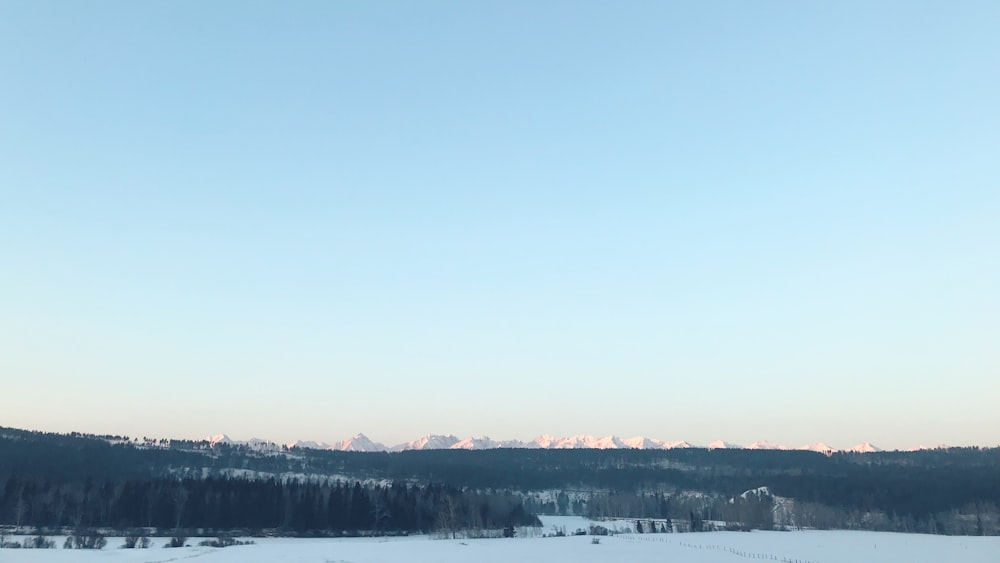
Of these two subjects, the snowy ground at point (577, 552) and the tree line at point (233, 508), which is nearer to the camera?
the snowy ground at point (577, 552)

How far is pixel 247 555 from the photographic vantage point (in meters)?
A: 77.6

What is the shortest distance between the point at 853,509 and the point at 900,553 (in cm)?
9405

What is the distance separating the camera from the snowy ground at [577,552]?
3036 inches

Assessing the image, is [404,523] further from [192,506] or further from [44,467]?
[44,467]

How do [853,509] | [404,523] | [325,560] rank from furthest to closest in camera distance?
[853,509], [404,523], [325,560]

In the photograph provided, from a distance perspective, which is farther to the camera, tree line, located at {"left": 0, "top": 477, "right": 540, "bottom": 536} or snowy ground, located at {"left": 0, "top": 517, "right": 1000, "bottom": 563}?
tree line, located at {"left": 0, "top": 477, "right": 540, "bottom": 536}

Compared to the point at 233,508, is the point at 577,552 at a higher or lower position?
higher

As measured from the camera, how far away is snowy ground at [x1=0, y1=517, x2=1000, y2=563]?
77.1 metres

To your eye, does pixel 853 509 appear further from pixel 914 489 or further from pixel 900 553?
pixel 900 553

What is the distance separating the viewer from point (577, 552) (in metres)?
92.4

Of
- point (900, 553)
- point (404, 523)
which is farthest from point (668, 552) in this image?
point (404, 523)

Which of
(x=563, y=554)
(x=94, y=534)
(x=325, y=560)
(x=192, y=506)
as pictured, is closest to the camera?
(x=325, y=560)

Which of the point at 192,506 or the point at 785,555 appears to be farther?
the point at 192,506

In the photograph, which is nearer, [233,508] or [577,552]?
[577,552]
